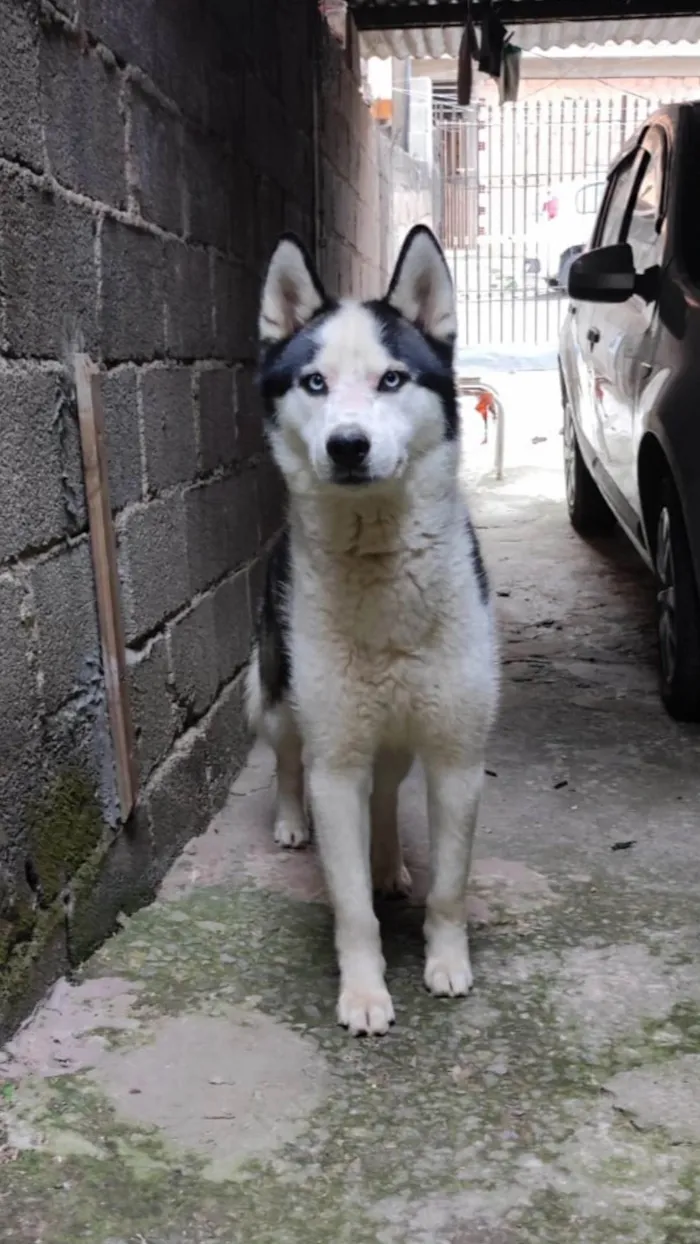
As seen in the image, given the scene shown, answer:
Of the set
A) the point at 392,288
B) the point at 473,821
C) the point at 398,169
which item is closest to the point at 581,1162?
the point at 473,821

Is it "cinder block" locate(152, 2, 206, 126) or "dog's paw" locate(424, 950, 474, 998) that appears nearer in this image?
"dog's paw" locate(424, 950, 474, 998)

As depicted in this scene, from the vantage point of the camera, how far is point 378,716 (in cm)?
244

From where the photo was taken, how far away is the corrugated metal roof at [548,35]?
873 cm

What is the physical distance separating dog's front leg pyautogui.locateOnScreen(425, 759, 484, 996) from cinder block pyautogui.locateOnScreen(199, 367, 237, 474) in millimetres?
1369

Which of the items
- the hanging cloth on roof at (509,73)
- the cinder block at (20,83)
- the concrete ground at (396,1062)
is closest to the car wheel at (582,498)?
the hanging cloth on roof at (509,73)

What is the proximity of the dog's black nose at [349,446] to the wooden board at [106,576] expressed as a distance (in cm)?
62

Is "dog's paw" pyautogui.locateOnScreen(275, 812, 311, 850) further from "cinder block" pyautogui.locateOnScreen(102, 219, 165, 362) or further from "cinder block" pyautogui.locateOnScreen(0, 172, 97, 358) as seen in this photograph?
"cinder block" pyautogui.locateOnScreen(0, 172, 97, 358)

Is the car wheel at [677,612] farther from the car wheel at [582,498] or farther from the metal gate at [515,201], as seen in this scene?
the metal gate at [515,201]

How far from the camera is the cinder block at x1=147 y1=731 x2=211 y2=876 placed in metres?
3.02

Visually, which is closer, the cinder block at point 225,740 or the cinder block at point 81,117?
the cinder block at point 81,117

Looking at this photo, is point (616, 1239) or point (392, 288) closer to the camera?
point (616, 1239)

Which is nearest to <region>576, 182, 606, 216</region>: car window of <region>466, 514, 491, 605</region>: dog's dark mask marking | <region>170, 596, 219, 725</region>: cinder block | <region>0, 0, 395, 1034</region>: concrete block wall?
<region>0, 0, 395, 1034</region>: concrete block wall

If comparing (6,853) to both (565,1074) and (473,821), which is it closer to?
(473,821)

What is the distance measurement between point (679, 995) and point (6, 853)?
56.4 inches
